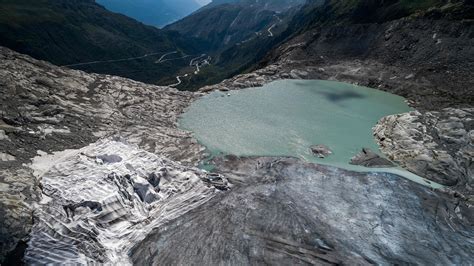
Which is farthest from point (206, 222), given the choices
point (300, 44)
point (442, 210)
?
point (300, 44)

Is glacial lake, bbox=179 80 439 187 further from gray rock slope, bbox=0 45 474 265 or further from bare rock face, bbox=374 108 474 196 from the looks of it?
gray rock slope, bbox=0 45 474 265

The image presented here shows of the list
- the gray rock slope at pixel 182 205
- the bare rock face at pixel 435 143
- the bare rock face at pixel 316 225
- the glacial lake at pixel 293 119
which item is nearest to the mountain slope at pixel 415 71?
the bare rock face at pixel 435 143

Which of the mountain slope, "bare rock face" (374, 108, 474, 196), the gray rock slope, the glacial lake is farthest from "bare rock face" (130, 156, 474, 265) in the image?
the mountain slope

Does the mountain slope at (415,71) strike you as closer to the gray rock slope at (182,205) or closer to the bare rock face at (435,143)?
the bare rock face at (435,143)

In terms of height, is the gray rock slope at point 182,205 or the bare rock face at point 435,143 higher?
the gray rock slope at point 182,205

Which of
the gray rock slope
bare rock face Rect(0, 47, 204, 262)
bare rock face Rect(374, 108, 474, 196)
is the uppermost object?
bare rock face Rect(0, 47, 204, 262)

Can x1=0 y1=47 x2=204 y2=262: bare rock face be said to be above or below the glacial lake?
above
